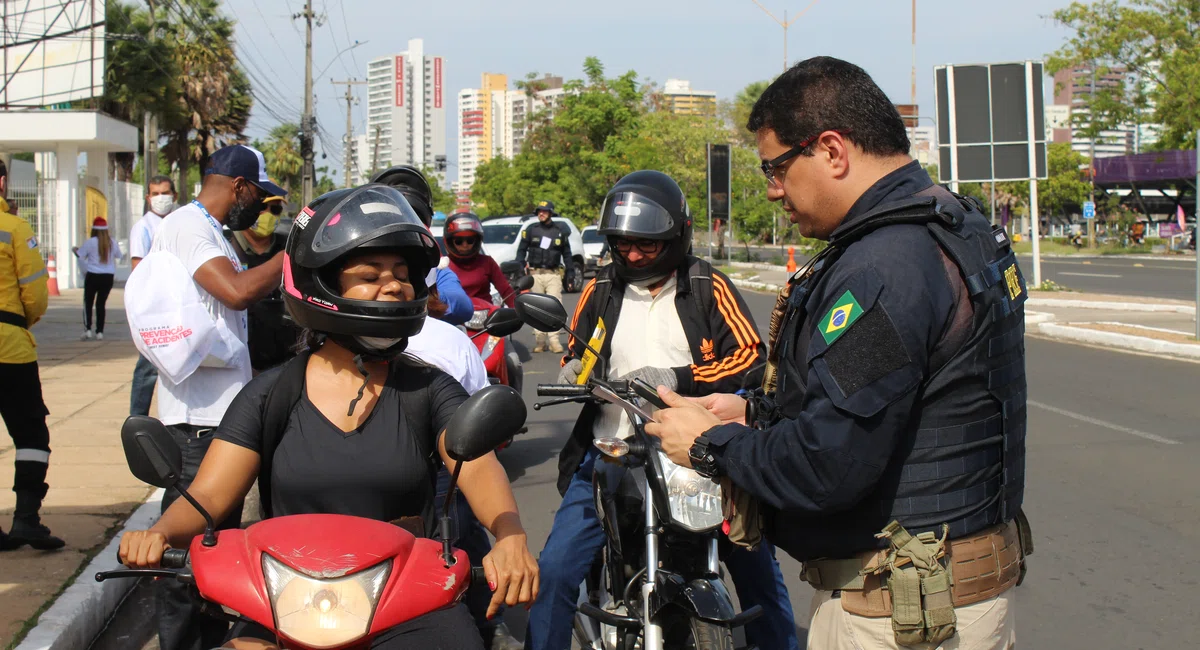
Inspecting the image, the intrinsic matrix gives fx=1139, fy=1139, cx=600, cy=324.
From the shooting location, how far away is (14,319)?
18.2ft

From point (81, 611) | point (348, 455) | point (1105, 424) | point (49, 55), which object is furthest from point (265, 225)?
point (49, 55)

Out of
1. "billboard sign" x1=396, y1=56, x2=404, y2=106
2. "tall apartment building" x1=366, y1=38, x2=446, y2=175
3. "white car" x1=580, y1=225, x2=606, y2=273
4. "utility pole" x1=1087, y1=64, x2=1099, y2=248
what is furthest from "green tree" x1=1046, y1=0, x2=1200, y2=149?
"billboard sign" x1=396, y1=56, x2=404, y2=106

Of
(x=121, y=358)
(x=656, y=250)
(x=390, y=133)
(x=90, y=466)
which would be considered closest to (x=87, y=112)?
(x=121, y=358)

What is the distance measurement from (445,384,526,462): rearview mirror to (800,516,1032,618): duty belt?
30.1 inches

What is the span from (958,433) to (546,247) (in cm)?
1319

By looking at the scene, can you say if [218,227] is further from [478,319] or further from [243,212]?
[478,319]

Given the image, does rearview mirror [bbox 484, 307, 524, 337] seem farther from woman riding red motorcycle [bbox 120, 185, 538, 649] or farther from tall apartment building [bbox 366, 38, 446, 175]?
tall apartment building [bbox 366, 38, 446, 175]

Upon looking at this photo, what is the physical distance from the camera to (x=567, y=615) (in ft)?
12.4

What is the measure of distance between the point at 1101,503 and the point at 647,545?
461cm

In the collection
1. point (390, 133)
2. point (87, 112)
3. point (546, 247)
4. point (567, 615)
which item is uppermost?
point (390, 133)

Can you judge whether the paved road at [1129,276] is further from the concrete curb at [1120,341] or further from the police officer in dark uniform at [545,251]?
the police officer in dark uniform at [545,251]

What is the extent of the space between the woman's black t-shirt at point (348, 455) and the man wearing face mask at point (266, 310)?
143cm

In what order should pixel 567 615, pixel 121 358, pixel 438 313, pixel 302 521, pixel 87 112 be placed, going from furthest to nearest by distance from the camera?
pixel 87 112 → pixel 121 358 → pixel 438 313 → pixel 567 615 → pixel 302 521

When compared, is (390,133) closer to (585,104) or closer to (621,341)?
(585,104)
